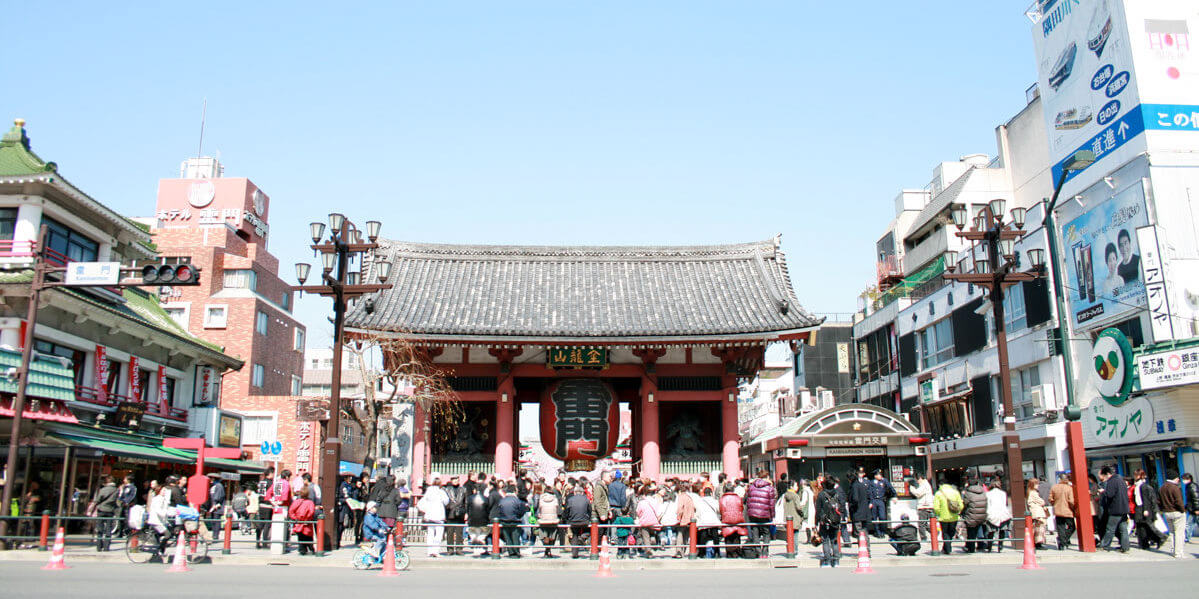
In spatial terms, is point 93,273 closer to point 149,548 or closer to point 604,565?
point 149,548

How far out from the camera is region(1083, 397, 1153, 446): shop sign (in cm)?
2559

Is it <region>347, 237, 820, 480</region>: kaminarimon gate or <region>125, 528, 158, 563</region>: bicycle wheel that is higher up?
<region>347, 237, 820, 480</region>: kaminarimon gate

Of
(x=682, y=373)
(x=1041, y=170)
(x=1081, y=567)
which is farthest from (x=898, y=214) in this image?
(x=1081, y=567)

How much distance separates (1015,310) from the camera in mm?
32812

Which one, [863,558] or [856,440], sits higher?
[856,440]

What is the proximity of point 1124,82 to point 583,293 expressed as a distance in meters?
20.3

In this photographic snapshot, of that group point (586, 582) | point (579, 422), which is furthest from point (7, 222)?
point (586, 582)

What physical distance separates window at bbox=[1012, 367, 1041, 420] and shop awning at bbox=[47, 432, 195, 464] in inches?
1183

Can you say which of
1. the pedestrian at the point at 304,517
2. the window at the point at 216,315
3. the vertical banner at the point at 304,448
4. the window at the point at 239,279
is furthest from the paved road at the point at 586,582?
the window at the point at 239,279

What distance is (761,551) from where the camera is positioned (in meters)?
15.9

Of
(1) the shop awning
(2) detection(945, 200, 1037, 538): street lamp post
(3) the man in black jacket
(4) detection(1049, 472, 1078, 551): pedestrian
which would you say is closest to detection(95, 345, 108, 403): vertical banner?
(1) the shop awning

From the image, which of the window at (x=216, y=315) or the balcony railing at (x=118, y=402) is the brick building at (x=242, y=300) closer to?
the window at (x=216, y=315)

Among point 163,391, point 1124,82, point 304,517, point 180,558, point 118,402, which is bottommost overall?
point 180,558

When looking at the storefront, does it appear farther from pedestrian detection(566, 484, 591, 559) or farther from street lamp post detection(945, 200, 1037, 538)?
pedestrian detection(566, 484, 591, 559)
